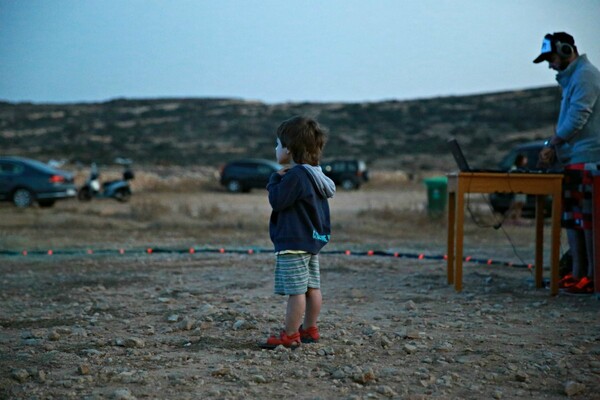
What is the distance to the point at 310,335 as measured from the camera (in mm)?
5160

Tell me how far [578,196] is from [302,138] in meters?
3.38

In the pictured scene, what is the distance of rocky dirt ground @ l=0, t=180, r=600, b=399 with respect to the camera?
4.07 m

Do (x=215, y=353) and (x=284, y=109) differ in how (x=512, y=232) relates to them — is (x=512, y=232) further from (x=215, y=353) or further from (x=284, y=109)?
(x=284, y=109)

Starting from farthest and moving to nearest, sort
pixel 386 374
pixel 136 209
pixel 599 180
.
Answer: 1. pixel 136 209
2. pixel 599 180
3. pixel 386 374

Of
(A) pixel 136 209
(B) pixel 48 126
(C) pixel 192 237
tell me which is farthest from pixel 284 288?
(B) pixel 48 126

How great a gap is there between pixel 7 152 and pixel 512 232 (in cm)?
5062

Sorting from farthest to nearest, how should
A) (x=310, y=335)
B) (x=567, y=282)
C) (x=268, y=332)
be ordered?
1. (x=567, y=282)
2. (x=268, y=332)
3. (x=310, y=335)

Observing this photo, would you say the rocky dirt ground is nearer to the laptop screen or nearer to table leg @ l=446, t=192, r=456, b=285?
table leg @ l=446, t=192, r=456, b=285

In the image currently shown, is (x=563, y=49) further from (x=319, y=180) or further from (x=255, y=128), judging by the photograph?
(x=255, y=128)

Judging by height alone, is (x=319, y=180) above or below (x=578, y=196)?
above

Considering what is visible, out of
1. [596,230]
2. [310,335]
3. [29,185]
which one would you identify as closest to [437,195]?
[596,230]

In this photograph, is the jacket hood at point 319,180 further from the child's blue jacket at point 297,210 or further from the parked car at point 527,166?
the parked car at point 527,166

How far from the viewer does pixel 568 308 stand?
6.46m

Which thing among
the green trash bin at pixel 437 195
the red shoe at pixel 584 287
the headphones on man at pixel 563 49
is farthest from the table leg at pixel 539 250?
the green trash bin at pixel 437 195
